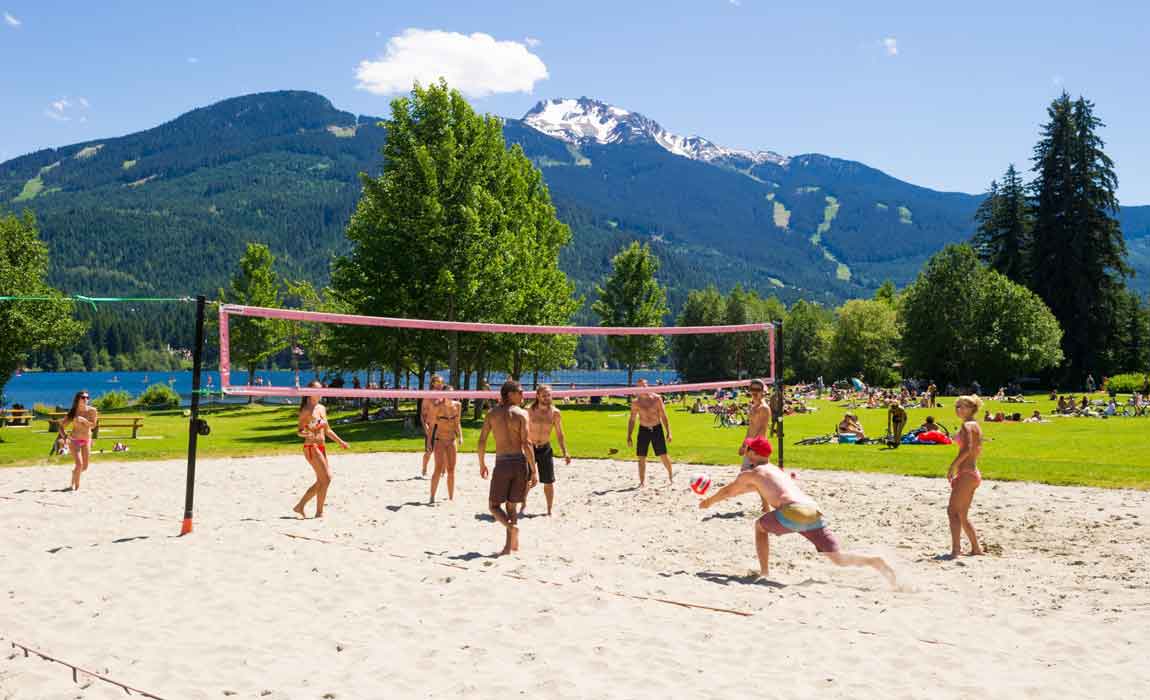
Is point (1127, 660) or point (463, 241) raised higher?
point (463, 241)

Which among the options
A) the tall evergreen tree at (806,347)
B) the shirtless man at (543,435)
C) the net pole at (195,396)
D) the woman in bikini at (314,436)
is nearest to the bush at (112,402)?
the woman in bikini at (314,436)

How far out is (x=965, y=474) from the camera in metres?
8.17

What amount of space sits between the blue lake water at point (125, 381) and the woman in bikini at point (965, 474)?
5070 cm

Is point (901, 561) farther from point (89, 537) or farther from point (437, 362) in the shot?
point (437, 362)

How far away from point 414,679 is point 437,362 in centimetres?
2943

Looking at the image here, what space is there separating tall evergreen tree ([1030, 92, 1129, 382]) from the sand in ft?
170

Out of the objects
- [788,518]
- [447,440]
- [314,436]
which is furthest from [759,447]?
[314,436]

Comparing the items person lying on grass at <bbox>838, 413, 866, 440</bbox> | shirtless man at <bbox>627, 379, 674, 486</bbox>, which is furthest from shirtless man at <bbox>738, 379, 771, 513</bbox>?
person lying on grass at <bbox>838, 413, 866, 440</bbox>

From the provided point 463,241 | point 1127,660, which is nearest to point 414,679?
point 1127,660

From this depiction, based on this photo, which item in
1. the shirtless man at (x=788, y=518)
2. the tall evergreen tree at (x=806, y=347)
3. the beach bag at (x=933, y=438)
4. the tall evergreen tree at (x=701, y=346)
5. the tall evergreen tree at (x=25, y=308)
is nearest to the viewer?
the shirtless man at (x=788, y=518)

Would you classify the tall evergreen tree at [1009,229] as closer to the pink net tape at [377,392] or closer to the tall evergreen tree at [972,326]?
the tall evergreen tree at [972,326]

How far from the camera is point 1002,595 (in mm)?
6891

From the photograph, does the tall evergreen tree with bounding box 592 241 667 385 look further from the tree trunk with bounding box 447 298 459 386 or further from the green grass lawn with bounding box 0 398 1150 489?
the tree trunk with bounding box 447 298 459 386

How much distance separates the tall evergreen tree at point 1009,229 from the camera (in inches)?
2372
